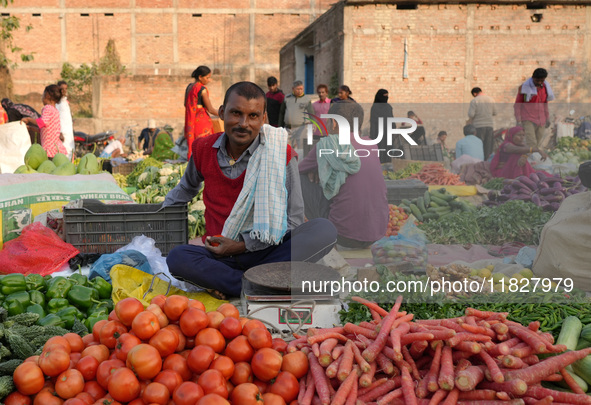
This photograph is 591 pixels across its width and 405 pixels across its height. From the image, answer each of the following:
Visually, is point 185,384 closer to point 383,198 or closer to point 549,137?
point 383,198

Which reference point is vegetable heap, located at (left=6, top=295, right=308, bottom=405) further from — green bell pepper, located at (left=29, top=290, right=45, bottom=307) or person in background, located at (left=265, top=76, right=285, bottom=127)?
person in background, located at (left=265, top=76, right=285, bottom=127)

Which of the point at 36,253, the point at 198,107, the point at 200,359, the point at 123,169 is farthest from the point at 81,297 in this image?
the point at 123,169

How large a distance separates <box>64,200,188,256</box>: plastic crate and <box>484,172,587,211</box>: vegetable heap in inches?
91.5

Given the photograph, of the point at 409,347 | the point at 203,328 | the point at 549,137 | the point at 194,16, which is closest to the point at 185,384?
the point at 203,328

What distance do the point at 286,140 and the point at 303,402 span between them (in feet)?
6.07

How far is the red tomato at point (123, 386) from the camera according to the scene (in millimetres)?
1784

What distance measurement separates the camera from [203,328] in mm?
2035

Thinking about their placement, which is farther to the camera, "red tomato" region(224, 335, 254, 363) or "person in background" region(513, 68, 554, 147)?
"person in background" region(513, 68, 554, 147)

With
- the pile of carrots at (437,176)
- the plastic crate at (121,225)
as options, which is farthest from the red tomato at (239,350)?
the plastic crate at (121,225)

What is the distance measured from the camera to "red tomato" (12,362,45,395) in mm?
1868

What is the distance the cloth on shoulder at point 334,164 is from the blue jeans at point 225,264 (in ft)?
0.76

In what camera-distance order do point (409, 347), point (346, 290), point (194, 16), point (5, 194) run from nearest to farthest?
point (409, 347), point (346, 290), point (5, 194), point (194, 16)

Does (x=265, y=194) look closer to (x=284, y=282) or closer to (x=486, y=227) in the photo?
(x=284, y=282)

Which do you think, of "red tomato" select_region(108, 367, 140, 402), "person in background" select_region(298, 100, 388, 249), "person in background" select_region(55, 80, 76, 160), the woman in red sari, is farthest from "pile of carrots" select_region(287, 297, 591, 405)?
"person in background" select_region(55, 80, 76, 160)
